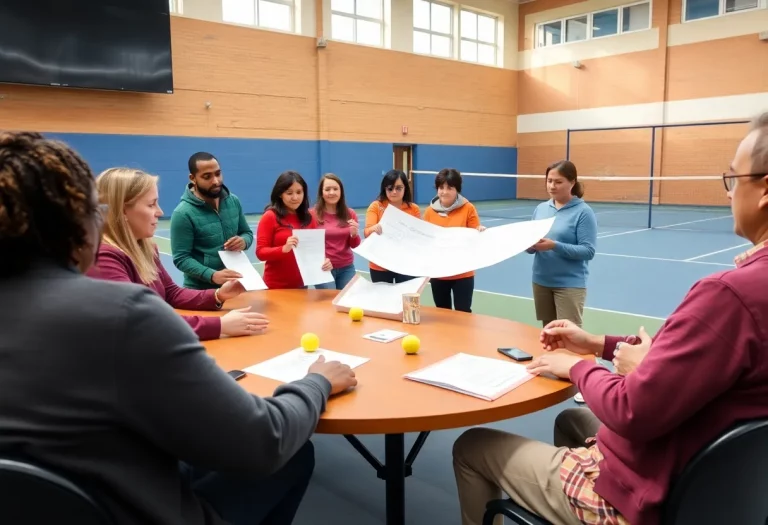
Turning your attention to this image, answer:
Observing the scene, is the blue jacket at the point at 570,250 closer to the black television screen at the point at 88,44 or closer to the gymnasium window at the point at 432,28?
the black television screen at the point at 88,44

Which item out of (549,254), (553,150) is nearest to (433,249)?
(549,254)

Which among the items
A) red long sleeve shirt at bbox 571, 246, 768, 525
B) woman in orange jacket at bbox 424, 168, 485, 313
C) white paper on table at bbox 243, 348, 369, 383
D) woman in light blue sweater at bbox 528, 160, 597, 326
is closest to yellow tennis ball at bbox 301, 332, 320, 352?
white paper on table at bbox 243, 348, 369, 383

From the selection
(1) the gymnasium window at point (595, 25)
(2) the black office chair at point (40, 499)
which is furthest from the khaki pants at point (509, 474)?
(1) the gymnasium window at point (595, 25)

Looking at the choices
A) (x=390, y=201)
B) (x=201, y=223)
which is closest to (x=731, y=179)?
(x=201, y=223)

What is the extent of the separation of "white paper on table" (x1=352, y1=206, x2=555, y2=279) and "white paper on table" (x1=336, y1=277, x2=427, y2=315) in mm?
106

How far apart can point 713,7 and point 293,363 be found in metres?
18.8

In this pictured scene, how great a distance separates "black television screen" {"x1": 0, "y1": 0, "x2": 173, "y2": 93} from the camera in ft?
37.9

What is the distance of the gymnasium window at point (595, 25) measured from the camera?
1794 centimetres

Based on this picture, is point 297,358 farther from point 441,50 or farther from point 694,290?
point 441,50

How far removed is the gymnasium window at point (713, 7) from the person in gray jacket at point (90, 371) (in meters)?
18.9

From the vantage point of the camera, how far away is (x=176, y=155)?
14258 millimetres

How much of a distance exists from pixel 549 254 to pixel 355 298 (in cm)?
172

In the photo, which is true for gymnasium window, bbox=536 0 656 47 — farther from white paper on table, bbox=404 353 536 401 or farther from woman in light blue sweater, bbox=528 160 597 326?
white paper on table, bbox=404 353 536 401

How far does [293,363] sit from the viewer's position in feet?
6.37
